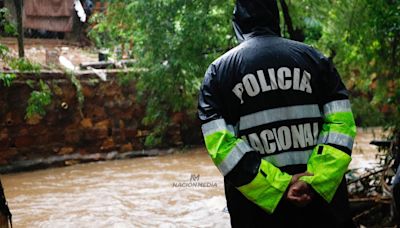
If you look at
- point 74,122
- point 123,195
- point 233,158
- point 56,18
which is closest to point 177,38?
point 123,195

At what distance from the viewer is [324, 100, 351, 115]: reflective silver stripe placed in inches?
71.8

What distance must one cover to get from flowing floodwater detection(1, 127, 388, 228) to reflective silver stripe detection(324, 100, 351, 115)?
319 centimetres

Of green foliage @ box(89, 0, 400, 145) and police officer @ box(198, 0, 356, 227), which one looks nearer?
police officer @ box(198, 0, 356, 227)

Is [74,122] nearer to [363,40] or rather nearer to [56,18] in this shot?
[56,18]

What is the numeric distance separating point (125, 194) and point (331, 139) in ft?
16.7

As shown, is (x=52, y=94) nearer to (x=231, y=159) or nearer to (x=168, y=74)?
(x=168, y=74)

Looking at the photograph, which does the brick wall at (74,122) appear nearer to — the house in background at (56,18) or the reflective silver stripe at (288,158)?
the house in background at (56,18)

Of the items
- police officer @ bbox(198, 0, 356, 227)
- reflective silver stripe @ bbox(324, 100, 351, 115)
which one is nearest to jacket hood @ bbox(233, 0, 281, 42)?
police officer @ bbox(198, 0, 356, 227)

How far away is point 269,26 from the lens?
197cm

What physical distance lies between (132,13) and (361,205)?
3.30 metres

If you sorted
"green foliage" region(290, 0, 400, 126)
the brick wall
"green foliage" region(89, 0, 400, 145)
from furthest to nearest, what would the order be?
the brick wall → "green foliage" region(89, 0, 400, 145) → "green foliage" region(290, 0, 400, 126)

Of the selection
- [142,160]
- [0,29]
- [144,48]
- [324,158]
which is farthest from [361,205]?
[142,160]

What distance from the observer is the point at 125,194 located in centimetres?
653

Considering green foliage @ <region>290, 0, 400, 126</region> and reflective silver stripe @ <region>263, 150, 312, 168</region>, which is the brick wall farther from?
reflective silver stripe @ <region>263, 150, 312, 168</region>
